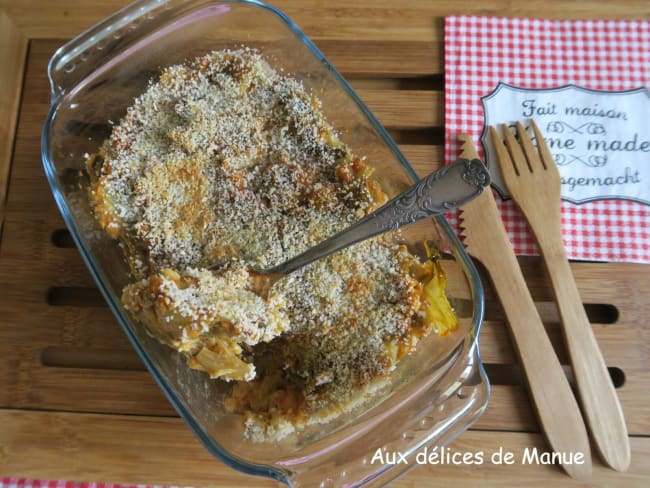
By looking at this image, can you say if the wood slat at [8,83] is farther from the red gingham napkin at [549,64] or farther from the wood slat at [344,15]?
the red gingham napkin at [549,64]

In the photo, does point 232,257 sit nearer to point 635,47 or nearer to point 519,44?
point 519,44

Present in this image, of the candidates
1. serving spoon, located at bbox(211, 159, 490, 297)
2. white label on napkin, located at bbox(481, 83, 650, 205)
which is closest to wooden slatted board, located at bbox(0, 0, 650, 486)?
white label on napkin, located at bbox(481, 83, 650, 205)

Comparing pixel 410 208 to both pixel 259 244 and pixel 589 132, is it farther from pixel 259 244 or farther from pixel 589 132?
pixel 589 132

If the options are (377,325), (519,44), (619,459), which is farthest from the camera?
(519,44)

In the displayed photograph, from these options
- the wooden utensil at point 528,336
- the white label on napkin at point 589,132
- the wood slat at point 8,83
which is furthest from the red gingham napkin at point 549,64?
the wood slat at point 8,83

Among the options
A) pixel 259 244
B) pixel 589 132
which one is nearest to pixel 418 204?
pixel 259 244

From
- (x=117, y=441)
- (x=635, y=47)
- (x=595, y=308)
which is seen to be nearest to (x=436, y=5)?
(x=635, y=47)
